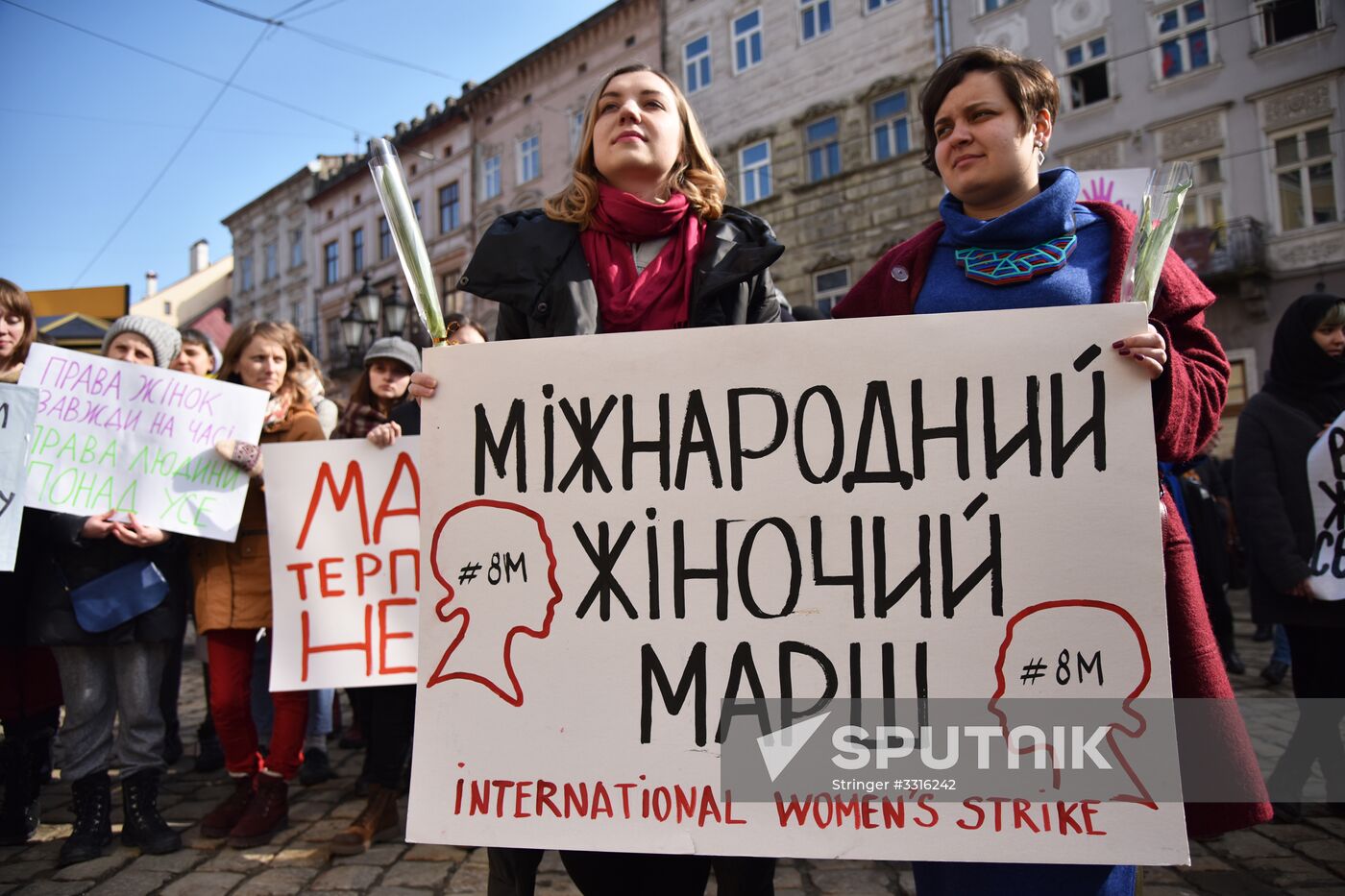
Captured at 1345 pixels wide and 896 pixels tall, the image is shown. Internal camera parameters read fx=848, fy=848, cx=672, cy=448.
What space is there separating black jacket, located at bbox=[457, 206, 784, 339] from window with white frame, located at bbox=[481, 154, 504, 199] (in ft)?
83.4

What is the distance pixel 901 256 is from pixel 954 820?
1067 mm

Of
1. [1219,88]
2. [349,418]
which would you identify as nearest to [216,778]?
[349,418]

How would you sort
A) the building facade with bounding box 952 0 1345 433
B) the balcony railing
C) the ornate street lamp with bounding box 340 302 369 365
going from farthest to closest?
the balcony railing, the building facade with bounding box 952 0 1345 433, the ornate street lamp with bounding box 340 302 369 365

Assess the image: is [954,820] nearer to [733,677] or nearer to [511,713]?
[733,677]

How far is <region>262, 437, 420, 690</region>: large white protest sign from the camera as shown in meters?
2.93

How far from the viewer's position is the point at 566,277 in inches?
69.1

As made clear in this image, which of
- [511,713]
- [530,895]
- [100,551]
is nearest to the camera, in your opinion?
[511,713]

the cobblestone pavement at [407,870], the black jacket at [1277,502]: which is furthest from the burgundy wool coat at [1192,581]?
the black jacket at [1277,502]

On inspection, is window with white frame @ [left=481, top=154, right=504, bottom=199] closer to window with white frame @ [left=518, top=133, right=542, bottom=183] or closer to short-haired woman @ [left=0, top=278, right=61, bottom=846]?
window with white frame @ [left=518, top=133, right=542, bottom=183]

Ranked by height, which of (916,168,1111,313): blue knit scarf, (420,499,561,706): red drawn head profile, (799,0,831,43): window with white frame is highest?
(799,0,831,43): window with white frame

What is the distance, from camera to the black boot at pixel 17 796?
317 cm

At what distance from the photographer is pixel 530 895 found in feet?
5.67

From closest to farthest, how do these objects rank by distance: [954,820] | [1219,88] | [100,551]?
[954,820] < [100,551] < [1219,88]

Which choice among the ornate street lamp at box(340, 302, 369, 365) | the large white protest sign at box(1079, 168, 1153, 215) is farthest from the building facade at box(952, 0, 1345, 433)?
the ornate street lamp at box(340, 302, 369, 365)
